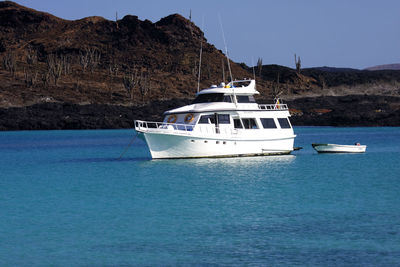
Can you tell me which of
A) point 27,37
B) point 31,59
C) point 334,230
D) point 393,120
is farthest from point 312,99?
point 334,230

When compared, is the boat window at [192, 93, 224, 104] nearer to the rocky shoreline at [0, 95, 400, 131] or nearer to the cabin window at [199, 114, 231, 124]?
the cabin window at [199, 114, 231, 124]

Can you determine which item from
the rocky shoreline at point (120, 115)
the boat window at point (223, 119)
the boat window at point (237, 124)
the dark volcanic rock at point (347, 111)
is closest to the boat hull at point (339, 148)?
the boat window at point (237, 124)

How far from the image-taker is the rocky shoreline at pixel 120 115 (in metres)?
91.6

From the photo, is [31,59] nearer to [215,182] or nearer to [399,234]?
[215,182]

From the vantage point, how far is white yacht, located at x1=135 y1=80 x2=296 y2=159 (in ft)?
106

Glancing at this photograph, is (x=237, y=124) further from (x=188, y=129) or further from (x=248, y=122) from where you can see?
(x=188, y=129)

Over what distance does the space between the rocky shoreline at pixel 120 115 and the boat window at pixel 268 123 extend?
56.4 m

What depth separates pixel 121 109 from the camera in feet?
320

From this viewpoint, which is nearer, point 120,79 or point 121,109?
point 121,109

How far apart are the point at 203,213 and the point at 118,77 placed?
100633 millimetres

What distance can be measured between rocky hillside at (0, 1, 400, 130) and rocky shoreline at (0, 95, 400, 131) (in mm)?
148

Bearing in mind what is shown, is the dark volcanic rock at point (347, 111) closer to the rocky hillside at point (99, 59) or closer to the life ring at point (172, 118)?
the rocky hillside at point (99, 59)

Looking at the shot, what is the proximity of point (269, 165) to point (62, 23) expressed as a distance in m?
145

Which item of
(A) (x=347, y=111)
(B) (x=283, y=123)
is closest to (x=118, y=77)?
(A) (x=347, y=111)
